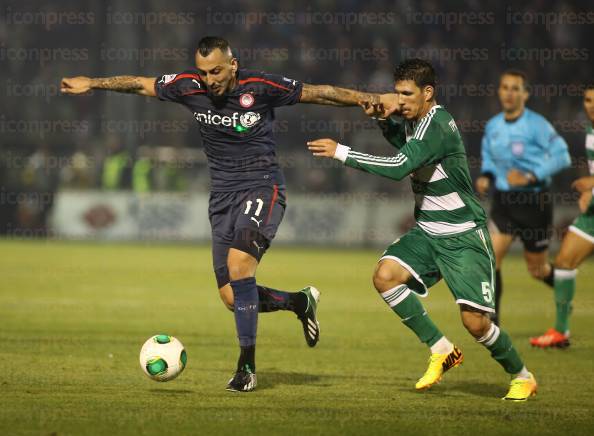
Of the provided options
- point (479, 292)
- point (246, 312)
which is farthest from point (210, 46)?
point (479, 292)

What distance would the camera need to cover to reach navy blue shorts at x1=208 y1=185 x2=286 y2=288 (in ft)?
23.1

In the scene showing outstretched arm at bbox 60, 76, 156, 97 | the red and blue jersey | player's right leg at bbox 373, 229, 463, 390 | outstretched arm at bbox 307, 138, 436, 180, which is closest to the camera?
outstretched arm at bbox 307, 138, 436, 180

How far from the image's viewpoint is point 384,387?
712 cm

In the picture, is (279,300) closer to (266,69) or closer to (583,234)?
(583,234)

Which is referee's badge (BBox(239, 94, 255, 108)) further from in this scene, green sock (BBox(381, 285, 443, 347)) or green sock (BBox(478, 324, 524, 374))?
green sock (BBox(478, 324, 524, 374))

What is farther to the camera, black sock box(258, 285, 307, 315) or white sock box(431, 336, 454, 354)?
black sock box(258, 285, 307, 315)

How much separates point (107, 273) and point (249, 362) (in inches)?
339

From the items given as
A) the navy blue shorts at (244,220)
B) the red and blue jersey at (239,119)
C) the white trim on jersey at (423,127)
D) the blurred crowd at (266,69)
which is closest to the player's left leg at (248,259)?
the navy blue shorts at (244,220)

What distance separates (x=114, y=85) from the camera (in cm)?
739

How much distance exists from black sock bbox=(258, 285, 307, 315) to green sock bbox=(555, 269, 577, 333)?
2.99 metres

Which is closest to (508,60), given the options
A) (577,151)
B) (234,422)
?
(577,151)

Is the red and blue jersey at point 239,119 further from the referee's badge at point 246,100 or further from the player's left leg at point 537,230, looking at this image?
the player's left leg at point 537,230

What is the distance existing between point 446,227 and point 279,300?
61.1 inches

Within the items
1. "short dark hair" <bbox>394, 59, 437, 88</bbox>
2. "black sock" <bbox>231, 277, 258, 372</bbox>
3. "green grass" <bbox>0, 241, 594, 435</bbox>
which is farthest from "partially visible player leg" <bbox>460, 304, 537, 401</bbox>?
"short dark hair" <bbox>394, 59, 437, 88</bbox>
